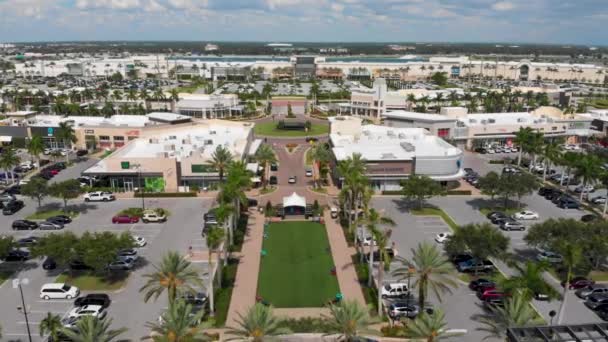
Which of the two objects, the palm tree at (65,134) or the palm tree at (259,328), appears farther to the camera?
the palm tree at (65,134)

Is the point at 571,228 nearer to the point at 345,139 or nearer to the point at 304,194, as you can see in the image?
the point at 304,194

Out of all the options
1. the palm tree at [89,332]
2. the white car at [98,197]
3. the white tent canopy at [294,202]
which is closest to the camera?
the palm tree at [89,332]

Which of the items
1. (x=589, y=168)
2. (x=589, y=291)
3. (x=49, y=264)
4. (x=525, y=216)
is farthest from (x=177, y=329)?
(x=589, y=168)

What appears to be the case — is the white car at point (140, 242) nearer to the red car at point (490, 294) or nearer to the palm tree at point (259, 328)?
the palm tree at point (259, 328)

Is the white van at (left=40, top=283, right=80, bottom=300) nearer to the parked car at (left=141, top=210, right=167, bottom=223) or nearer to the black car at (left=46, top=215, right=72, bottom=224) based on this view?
the parked car at (left=141, top=210, right=167, bottom=223)

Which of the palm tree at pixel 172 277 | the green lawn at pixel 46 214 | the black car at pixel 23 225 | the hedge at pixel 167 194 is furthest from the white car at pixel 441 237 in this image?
the black car at pixel 23 225

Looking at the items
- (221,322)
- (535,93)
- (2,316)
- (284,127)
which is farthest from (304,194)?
(535,93)

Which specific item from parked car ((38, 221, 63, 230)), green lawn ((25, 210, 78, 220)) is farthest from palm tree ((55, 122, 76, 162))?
parked car ((38, 221, 63, 230))
